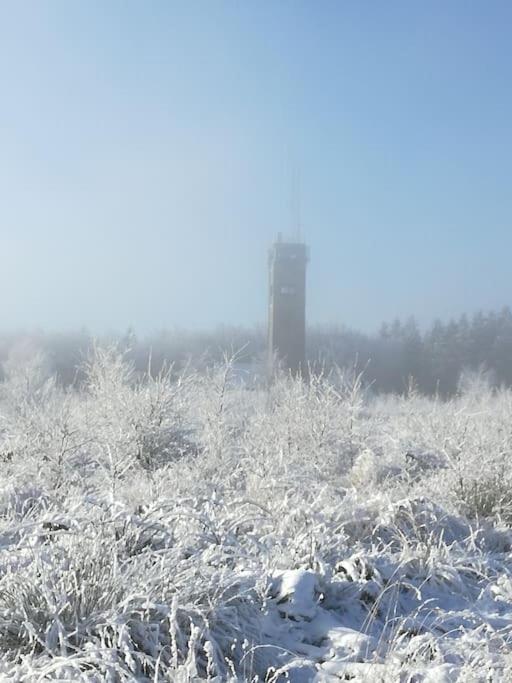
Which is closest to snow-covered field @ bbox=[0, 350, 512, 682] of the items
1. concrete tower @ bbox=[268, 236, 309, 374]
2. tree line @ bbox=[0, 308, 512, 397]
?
concrete tower @ bbox=[268, 236, 309, 374]

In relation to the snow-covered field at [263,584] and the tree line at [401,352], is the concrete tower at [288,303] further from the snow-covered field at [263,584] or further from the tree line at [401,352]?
the snow-covered field at [263,584]

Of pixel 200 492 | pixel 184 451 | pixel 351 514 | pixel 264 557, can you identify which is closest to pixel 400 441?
pixel 184 451

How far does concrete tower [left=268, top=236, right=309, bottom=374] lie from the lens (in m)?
49.2

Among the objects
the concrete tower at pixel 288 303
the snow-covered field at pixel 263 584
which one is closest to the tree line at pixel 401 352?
the concrete tower at pixel 288 303

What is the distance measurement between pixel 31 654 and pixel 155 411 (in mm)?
9080

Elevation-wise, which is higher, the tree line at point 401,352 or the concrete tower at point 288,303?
the concrete tower at point 288,303

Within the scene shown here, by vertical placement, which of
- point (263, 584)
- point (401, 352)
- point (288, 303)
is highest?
point (263, 584)

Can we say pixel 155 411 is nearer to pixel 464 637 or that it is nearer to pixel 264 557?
pixel 264 557

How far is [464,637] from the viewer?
2.76 meters

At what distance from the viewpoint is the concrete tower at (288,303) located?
49.2m

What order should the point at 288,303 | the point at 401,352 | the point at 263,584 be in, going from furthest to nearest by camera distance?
the point at 401,352 → the point at 288,303 → the point at 263,584

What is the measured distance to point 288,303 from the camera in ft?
167

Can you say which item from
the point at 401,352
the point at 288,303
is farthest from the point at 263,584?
the point at 401,352

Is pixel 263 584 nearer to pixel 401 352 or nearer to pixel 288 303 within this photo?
pixel 288 303
